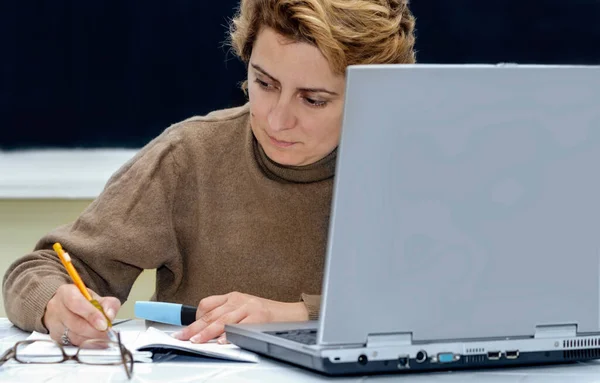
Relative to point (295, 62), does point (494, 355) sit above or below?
below

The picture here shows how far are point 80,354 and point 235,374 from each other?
7.8 inches

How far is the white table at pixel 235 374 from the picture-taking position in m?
1.03

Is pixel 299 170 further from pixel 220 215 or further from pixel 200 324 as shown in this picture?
pixel 200 324

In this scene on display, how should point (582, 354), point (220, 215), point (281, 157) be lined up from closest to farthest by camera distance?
point (582, 354) < point (281, 157) < point (220, 215)

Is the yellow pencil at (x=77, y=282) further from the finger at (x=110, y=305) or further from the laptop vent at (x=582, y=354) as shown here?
the laptop vent at (x=582, y=354)

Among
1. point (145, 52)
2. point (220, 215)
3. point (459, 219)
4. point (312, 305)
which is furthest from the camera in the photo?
point (145, 52)

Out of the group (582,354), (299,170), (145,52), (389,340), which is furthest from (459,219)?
(145,52)

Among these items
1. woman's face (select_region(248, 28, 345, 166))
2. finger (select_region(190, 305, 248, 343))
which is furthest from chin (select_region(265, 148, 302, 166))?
finger (select_region(190, 305, 248, 343))

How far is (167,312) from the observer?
4.58 feet

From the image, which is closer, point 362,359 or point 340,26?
point 362,359

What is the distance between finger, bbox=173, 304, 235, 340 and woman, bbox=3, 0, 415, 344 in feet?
0.16

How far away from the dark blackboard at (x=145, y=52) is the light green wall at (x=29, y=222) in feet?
0.49

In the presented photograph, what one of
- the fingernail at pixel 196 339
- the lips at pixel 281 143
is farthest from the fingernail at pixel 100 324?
the lips at pixel 281 143

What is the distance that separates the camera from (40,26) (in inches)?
94.8
